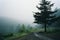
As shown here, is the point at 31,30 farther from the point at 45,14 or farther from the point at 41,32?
the point at 45,14

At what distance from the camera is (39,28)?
1378 mm

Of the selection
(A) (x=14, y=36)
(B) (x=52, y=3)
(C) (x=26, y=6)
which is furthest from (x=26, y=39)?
(B) (x=52, y=3)

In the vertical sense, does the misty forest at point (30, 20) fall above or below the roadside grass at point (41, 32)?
above

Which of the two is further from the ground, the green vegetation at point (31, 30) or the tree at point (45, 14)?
the tree at point (45, 14)

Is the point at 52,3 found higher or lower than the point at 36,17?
higher

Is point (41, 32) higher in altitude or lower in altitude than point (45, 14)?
lower

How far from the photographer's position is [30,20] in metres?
1.40

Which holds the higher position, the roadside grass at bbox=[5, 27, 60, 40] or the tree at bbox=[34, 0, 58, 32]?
the tree at bbox=[34, 0, 58, 32]

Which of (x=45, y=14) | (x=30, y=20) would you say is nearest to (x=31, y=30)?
(x=30, y=20)

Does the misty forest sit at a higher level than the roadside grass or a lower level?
higher

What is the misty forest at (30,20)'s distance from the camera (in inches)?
53.7

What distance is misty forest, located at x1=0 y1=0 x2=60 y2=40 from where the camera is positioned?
4.48 ft

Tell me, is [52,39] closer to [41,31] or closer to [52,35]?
[52,35]

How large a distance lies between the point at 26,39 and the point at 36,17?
0.89 ft
